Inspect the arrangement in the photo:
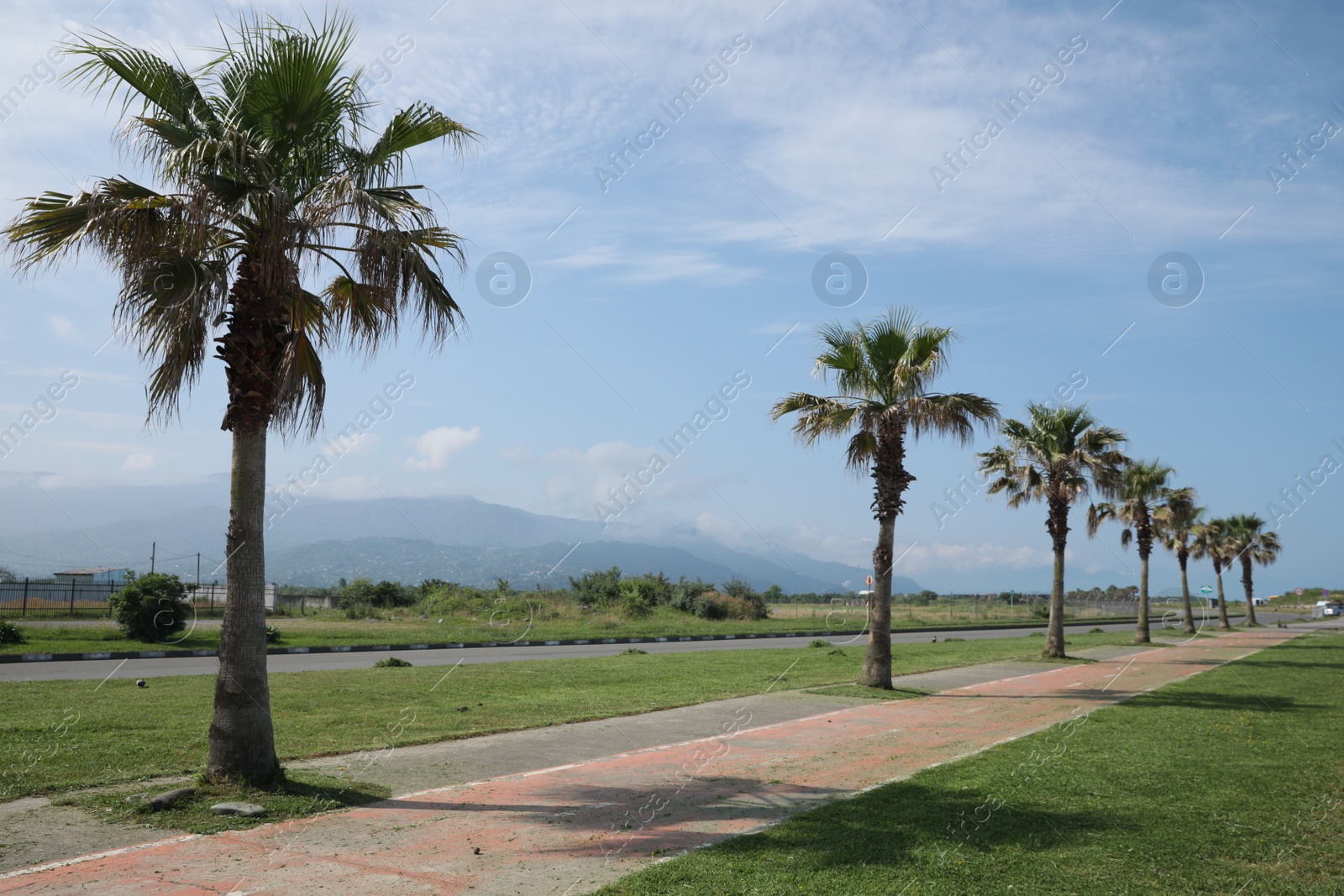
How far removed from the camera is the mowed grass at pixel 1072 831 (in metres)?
5.96

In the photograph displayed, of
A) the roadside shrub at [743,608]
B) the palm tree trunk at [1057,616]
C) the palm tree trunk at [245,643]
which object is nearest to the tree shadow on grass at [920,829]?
the palm tree trunk at [245,643]

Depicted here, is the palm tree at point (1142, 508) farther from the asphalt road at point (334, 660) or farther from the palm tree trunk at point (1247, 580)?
the palm tree trunk at point (1247, 580)

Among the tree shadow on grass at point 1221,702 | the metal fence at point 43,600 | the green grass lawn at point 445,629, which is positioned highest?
the metal fence at point 43,600

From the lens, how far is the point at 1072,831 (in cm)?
727

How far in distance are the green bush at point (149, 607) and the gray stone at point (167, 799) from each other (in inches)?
764

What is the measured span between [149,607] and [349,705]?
13.9 metres

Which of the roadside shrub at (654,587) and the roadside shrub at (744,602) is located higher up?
the roadside shrub at (654,587)

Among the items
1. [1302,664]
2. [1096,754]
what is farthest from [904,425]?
[1302,664]

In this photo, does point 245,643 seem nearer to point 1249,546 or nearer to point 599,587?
point 599,587

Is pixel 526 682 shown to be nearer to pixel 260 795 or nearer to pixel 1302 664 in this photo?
pixel 260 795

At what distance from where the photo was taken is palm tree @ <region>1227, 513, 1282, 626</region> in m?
59.2

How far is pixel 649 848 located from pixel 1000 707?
1146 cm

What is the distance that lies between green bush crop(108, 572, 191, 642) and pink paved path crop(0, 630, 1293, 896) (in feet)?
60.0

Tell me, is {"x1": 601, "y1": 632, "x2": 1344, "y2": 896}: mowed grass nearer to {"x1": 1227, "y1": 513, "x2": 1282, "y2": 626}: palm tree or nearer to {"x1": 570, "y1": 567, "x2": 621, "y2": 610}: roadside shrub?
{"x1": 570, "y1": 567, "x2": 621, "y2": 610}: roadside shrub
